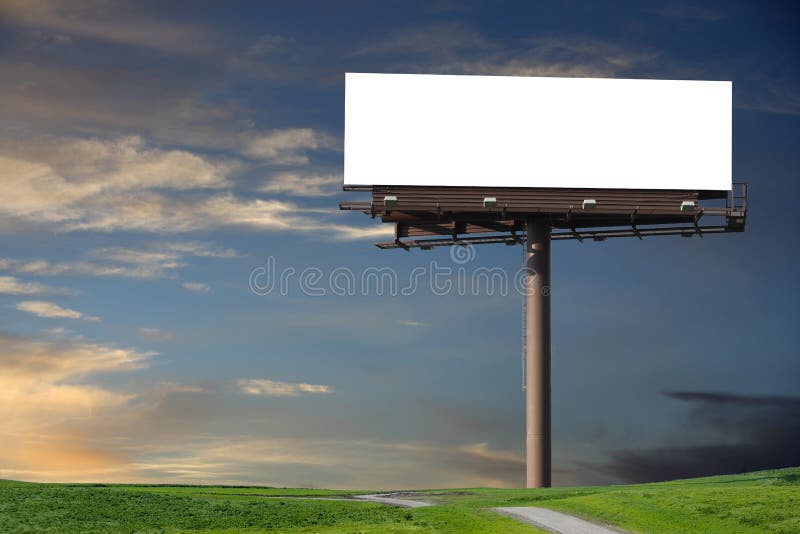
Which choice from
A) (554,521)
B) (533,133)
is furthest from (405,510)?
(533,133)

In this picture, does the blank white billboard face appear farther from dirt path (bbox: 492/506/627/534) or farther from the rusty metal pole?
dirt path (bbox: 492/506/627/534)

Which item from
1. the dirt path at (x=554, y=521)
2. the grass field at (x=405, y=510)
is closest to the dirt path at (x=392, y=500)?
the grass field at (x=405, y=510)

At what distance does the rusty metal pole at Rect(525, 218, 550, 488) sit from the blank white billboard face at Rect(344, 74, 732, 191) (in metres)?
3.44

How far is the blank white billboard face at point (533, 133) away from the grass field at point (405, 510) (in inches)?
517

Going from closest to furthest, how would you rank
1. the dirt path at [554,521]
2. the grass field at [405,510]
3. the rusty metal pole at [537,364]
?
the dirt path at [554,521], the grass field at [405,510], the rusty metal pole at [537,364]

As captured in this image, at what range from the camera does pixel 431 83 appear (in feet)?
140

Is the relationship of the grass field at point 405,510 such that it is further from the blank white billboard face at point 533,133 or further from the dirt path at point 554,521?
the blank white billboard face at point 533,133

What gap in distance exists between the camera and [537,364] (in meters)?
41.5

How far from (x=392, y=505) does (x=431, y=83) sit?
701 inches

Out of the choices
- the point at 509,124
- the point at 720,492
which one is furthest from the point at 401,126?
the point at 720,492

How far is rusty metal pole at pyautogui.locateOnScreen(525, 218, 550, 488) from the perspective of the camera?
135 ft

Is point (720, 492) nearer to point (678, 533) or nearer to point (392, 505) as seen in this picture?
point (678, 533)

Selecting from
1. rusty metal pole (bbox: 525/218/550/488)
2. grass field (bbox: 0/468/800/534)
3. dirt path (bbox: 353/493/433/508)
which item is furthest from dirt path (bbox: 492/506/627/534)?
rusty metal pole (bbox: 525/218/550/488)

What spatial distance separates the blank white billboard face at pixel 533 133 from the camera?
1658 inches
